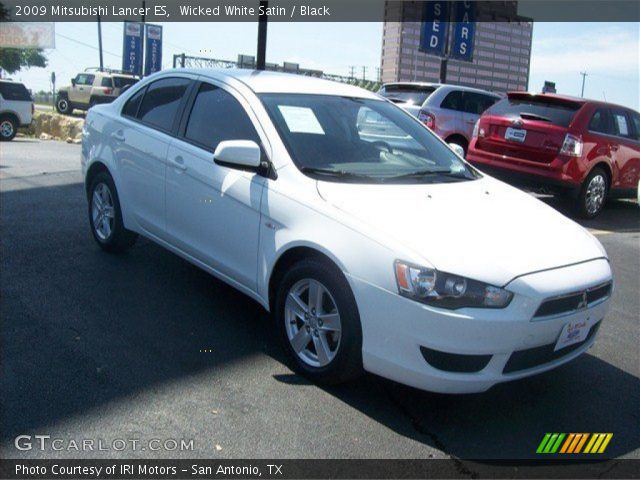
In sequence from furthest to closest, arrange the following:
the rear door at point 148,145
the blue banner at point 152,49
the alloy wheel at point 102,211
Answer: the blue banner at point 152,49 < the alloy wheel at point 102,211 < the rear door at point 148,145

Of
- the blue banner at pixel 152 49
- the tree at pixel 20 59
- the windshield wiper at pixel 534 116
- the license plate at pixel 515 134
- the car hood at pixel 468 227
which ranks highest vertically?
the tree at pixel 20 59

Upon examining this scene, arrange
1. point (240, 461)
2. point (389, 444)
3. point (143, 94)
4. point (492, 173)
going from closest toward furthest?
point (240, 461) → point (389, 444) → point (143, 94) → point (492, 173)

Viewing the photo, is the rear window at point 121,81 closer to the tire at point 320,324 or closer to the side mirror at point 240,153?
the side mirror at point 240,153

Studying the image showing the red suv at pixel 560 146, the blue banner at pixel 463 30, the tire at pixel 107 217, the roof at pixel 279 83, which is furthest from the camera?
the blue banner at pixel 463 30

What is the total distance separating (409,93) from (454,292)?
33.1 feet

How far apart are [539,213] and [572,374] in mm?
985

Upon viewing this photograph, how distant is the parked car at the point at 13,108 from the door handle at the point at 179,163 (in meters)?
15.9

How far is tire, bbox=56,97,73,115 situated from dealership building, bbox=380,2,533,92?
1439 centimetres

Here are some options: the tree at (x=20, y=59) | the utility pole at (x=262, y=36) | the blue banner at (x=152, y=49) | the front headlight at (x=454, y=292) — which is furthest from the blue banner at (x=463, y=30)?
the tree at (x=20, y=59)

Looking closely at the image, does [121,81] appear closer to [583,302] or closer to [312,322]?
[312,322]

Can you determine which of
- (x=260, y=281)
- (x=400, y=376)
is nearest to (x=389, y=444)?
(x=400, y=376)

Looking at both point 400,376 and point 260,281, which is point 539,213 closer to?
point 400,376

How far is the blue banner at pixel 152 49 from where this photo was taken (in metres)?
23.4

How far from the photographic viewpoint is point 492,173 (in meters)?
9.35
